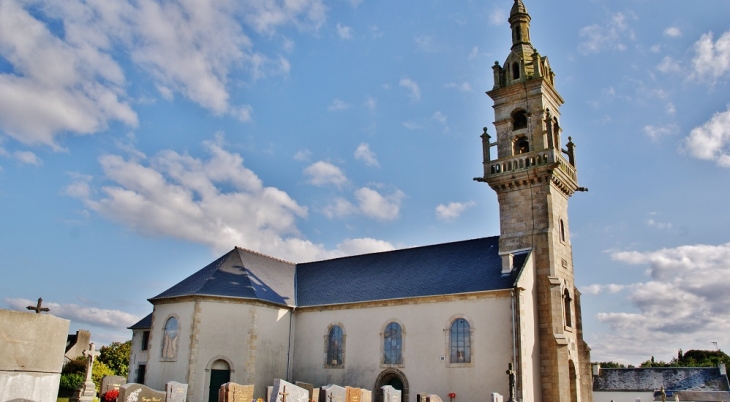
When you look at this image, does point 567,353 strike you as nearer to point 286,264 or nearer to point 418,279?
point 418,279

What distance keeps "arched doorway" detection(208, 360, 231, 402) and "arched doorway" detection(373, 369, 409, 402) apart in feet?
25.6

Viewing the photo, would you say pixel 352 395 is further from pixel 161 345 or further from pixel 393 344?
pixel 161 345

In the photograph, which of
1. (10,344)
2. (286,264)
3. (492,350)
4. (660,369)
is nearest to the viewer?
(10,344)

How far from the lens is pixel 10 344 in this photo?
15.5 feet

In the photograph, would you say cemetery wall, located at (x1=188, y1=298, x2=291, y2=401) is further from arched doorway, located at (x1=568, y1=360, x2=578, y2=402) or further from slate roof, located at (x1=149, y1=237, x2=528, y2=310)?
arched doorway, located at (x1=568, y1=360, x2=578, y2=402)

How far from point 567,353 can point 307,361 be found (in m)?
13.8

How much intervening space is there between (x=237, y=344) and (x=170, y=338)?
3.75 meters

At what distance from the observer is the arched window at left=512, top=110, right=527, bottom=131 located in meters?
30.8

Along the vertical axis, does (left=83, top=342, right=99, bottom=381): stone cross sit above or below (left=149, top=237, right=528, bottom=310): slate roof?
below

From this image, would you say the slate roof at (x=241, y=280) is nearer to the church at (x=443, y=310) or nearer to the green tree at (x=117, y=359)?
the church at (x=443, y=310)

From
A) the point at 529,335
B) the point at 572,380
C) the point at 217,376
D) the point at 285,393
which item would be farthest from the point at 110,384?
the point at 572,380

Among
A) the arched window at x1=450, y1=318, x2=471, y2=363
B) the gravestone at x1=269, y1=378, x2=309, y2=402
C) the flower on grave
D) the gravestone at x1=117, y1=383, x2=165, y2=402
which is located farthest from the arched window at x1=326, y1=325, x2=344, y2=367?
the gravestone at x1=269, y1=378, x2=309, y2=402

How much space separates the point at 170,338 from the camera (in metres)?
29.9

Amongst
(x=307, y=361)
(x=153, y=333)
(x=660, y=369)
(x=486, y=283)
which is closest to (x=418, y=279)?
(x=486, y=283)
